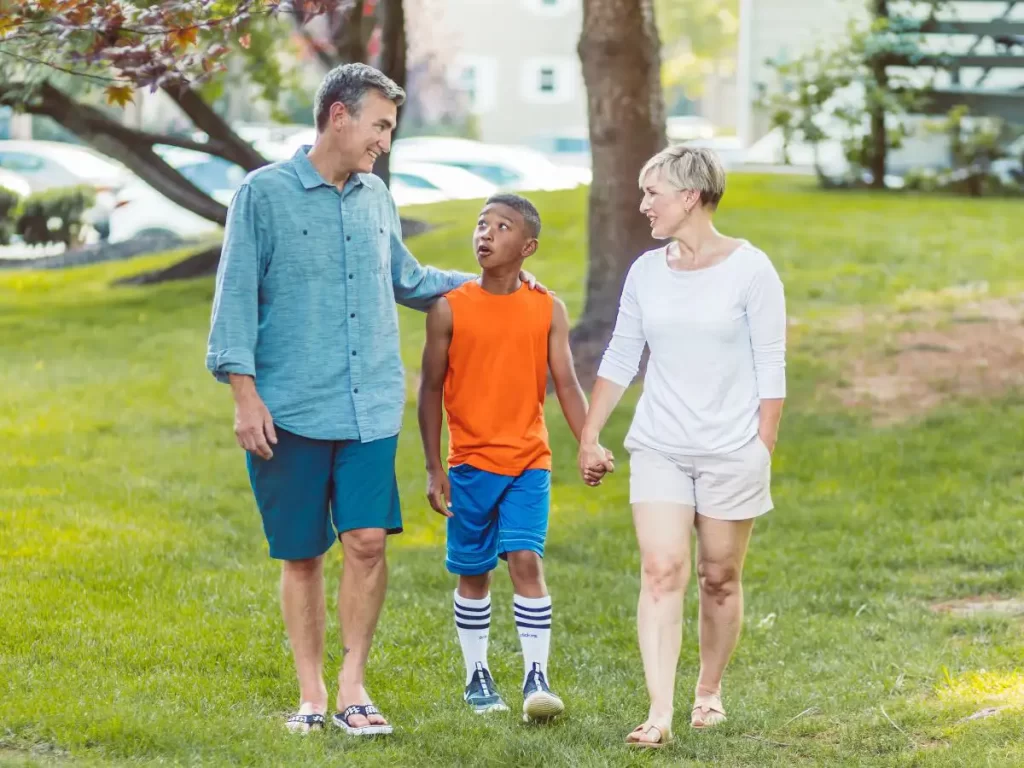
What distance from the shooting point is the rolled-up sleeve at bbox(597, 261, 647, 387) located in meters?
5.14

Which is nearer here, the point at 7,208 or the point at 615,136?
the point at 615,136

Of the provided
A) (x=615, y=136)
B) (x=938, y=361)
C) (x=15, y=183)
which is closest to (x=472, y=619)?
(x=615, y=136)

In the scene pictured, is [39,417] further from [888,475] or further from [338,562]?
[888,475]

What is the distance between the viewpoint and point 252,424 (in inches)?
185

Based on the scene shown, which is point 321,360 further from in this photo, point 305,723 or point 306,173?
point 305,723

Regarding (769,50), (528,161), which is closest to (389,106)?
(528,161)

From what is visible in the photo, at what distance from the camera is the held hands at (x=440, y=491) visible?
5.36 meters

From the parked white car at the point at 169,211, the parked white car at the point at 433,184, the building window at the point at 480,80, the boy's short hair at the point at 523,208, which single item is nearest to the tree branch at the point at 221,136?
the parked white car at the point at 169,211

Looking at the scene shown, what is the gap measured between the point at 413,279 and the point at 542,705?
4.79 feet

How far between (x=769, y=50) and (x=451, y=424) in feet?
116

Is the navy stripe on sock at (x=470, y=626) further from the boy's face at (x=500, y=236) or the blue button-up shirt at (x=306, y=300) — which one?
the boy's face at (x=500, y=236)

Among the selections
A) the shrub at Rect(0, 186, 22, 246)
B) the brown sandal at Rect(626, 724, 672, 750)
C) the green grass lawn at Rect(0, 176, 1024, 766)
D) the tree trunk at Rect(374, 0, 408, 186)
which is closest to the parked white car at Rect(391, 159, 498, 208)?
the shrub at Rect(0, 186, 22, 246)

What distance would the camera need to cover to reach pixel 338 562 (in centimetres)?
820

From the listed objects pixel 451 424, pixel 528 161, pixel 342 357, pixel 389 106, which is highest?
pixel 389 106
